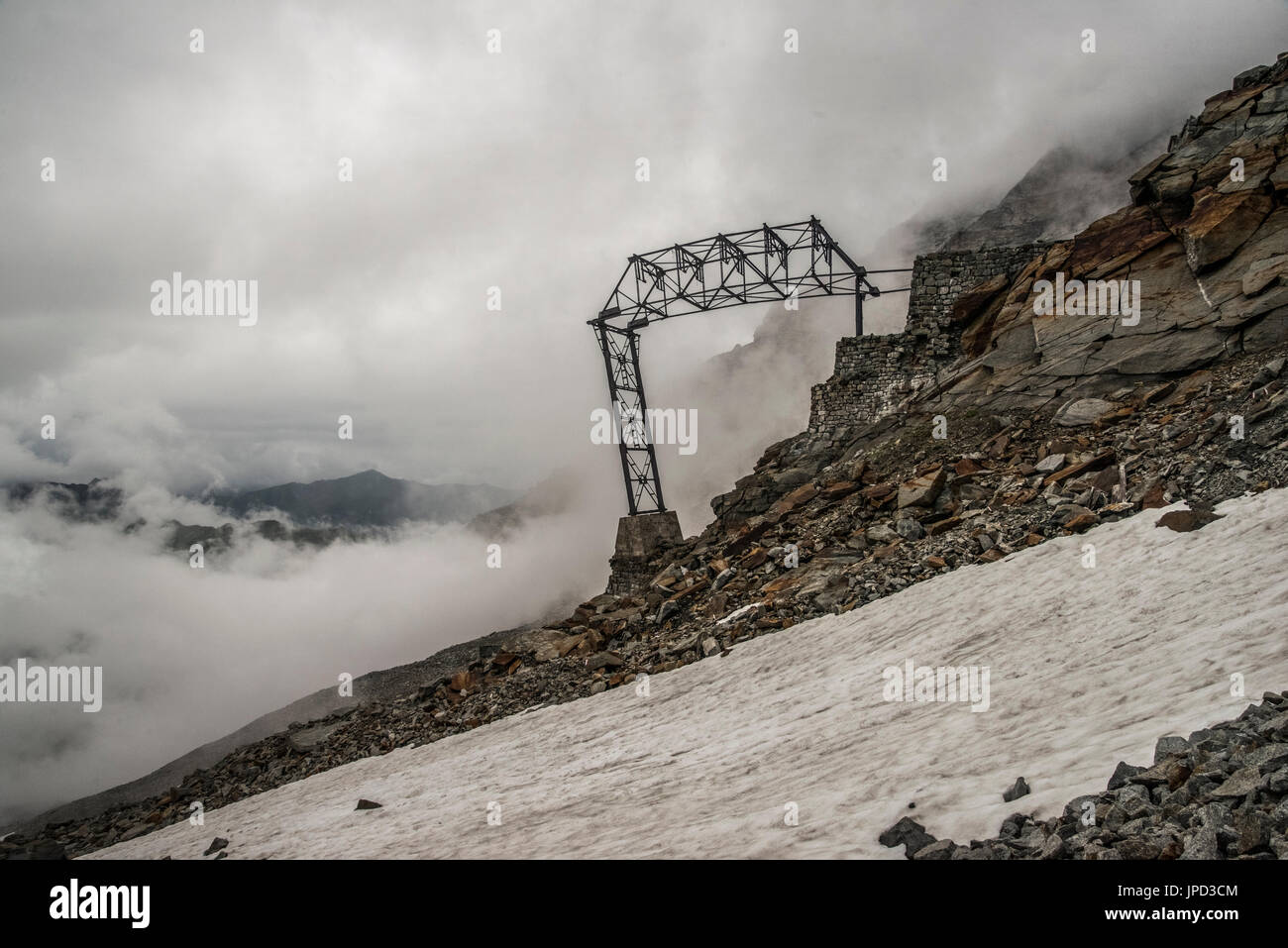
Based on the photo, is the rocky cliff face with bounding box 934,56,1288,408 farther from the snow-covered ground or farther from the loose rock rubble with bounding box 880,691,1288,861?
the loose rock rubble with bounding box 880,691,1288,861

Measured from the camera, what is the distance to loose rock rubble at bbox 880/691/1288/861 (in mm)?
3693

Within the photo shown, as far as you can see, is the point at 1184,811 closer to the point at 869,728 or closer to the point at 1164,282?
the point at 869,728

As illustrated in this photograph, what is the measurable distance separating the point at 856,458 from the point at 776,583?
19.0ft

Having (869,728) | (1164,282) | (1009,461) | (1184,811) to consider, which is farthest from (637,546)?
(1184,811)

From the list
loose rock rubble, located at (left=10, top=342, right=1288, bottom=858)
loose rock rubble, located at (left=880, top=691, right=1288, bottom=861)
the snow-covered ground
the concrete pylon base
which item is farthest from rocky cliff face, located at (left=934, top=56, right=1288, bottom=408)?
loose rock rubble, located at (left=880, top=691, right=1288, bottom=861)

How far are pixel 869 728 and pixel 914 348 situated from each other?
15.2 meters

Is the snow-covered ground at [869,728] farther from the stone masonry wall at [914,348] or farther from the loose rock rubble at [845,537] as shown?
the stone masonry wall at [914,348]

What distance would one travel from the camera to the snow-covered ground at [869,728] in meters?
5.80

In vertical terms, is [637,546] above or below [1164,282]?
below

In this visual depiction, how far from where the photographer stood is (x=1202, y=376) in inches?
532

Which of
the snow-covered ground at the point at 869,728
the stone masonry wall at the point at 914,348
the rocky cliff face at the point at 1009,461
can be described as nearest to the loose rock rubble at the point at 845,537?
the rocky cliff face at the point at 1009,461

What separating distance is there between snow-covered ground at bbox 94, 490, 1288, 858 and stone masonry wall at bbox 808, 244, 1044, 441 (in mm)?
10458

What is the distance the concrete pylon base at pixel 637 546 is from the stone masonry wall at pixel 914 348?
5776 millimetres

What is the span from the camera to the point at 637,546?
74.9 feet
